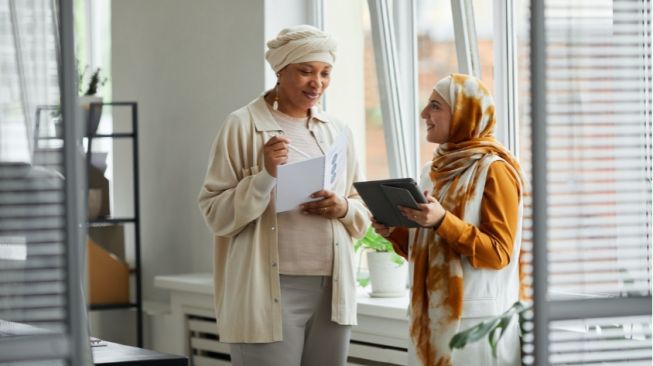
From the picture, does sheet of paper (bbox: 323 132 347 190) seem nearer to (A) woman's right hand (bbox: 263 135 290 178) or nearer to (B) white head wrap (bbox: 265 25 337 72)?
(A) woman's right hand (bbox: 263 135 290 178)

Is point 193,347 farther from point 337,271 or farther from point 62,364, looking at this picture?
point 62,364

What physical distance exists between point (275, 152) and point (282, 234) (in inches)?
11.1

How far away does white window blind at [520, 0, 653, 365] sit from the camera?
6.99 ft

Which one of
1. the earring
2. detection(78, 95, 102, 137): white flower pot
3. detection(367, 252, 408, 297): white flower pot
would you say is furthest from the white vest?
detection(78, 95, 102, 137): white flower pot

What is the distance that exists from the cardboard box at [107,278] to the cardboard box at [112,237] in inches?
9.1

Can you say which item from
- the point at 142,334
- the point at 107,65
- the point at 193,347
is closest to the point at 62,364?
the point at 193,347

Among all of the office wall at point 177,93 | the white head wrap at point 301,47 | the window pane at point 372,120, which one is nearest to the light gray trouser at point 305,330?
the white head wrap at point 301,47

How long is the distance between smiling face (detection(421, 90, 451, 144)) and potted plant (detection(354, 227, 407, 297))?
5.72ft

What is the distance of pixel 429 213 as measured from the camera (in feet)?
9.57

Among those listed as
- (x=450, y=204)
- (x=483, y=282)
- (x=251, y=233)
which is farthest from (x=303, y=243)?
(x=483, y=282)

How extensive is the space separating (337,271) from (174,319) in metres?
2.76

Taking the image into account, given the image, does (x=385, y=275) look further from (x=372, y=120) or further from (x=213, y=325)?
(x=213, y=325)

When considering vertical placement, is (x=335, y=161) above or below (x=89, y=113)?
below

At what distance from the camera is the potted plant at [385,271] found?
15.9 feet
